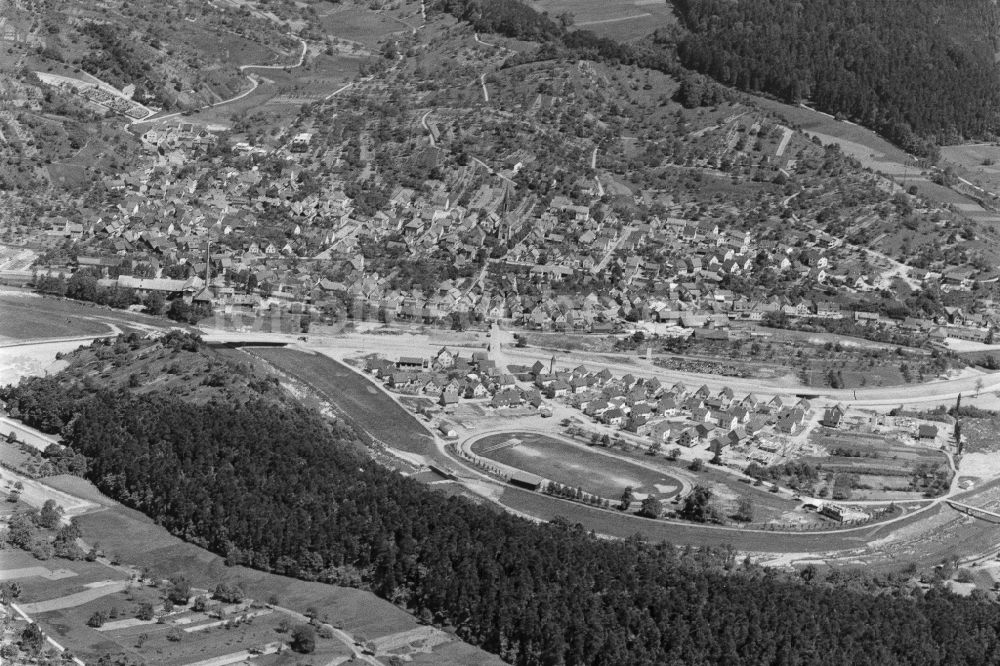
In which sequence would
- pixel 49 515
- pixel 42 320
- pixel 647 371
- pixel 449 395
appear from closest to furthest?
pixel 49 515, pixel 449 395, pixel 647 371, pixel 42 320

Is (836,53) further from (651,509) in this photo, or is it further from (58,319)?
(651,509)

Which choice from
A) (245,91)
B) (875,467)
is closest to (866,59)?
(245,91)

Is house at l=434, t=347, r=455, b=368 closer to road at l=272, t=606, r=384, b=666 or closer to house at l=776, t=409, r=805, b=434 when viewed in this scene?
house at l=776, t=409, r=805, b=434

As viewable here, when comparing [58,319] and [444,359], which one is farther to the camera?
[58,319]

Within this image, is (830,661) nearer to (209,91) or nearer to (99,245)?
(99,245)

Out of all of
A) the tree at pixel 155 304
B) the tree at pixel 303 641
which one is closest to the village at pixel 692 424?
the tree at pixel 155 304

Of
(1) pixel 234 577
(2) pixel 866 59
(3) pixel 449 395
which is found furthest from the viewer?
(2) pixel 866 59

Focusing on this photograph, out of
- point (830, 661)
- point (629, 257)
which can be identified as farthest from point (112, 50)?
point (830, 661)
